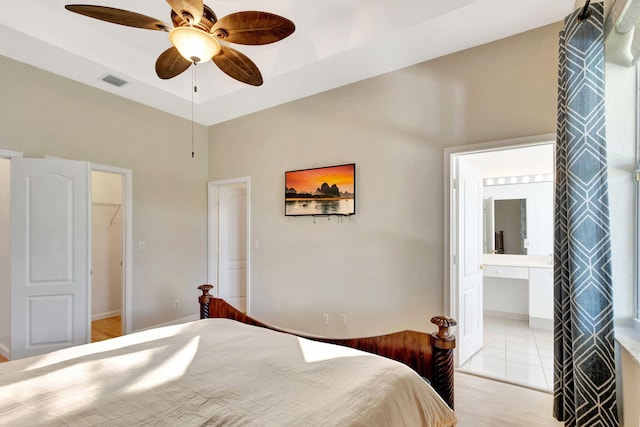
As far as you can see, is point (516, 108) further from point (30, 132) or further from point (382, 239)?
point (30, 132)

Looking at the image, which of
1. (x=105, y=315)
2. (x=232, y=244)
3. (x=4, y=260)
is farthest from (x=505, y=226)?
(x=4, y=260)

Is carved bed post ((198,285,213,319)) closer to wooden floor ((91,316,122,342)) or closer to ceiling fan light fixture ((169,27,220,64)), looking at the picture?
ceiling fan light fixture ((169,27,220,64))

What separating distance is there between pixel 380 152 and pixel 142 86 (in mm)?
2710

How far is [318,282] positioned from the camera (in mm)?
3746

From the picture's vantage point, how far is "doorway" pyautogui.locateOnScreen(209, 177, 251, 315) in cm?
479

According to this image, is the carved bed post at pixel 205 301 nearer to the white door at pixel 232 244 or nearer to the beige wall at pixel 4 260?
the white door at pixel 232 244

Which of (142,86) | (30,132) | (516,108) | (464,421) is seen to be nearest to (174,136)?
(142,86)

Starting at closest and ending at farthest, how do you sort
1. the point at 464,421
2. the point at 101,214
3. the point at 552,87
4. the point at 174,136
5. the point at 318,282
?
the point at 464,421 < the point at 552,87 < the point at 318,282 < the point at 174,136 < the point at 101,214

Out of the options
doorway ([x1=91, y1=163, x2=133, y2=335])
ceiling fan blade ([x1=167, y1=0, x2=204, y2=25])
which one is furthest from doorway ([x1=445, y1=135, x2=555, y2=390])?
doorway ([x1=91, y1=163, x2=133, y2=335])

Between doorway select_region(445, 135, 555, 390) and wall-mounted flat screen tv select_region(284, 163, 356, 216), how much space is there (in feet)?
3.34

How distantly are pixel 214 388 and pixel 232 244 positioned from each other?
3.89 m

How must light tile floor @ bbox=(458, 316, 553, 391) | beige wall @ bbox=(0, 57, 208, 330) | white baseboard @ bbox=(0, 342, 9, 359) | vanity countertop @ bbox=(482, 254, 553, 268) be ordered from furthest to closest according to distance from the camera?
1. vanity countertop @ bbox=(482, 254, 553, 268)
2. white baseboard @ bbox=(0, 342, 9, 359)
3. beige wall @ bbox=(0, 57, 208, 330)
4. light tile floor @ bbox=(458, 316, 553, 391)

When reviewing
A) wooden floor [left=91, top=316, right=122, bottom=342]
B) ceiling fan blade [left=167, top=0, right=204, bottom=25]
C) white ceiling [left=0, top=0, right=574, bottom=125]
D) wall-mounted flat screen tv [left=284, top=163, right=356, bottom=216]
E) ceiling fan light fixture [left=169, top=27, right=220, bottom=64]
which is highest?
white ceiling [left=0, top=0, right=574, bottom=125]

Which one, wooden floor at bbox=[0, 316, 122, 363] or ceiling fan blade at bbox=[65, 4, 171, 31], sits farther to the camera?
wooden floor at bbox=[0, 316, 122, 363]
